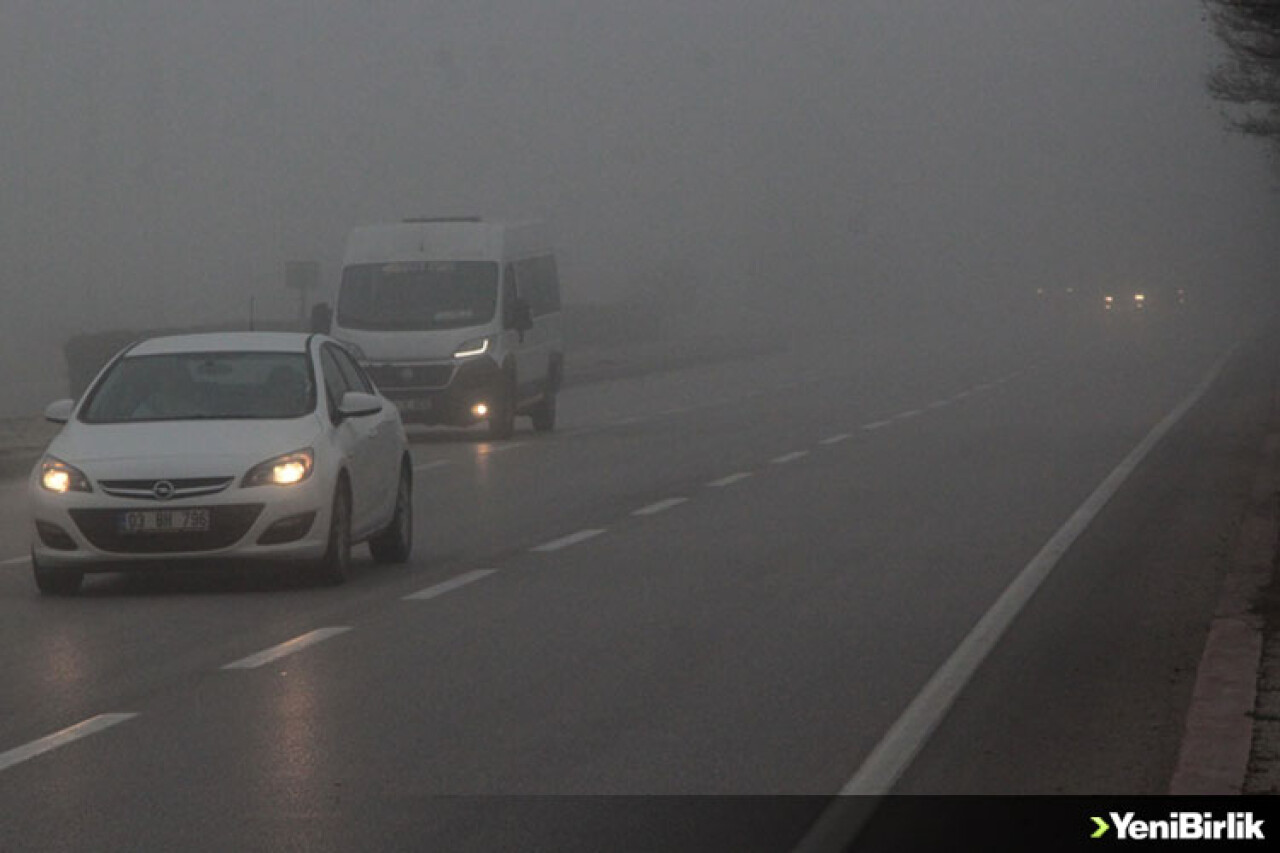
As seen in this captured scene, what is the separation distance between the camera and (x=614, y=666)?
423 inches

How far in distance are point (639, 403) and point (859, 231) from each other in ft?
319

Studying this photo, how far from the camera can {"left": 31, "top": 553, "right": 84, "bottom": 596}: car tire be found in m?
13.7

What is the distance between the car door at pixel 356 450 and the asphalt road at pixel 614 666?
396mm

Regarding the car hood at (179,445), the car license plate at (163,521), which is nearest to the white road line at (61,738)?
the car license plate at (163,521)

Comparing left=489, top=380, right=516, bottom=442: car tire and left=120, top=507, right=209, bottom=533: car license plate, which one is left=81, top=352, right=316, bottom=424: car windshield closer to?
left=120, top=507, right=209, bottom=533: car license plate

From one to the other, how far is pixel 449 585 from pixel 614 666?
11.2ft

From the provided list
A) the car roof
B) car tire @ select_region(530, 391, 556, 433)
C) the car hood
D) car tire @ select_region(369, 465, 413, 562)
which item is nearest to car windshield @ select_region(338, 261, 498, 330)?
car tire @ select_region(530, 391, 556, 433)

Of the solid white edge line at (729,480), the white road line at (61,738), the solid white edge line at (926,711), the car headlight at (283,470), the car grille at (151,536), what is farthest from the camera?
the solid white edge line at (729,480)

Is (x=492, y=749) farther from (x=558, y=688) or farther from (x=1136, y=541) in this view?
(x=1136, y=541)

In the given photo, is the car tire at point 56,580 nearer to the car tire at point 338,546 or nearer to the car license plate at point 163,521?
the car license plate at point 163,521

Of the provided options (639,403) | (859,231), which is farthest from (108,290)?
(639,403)

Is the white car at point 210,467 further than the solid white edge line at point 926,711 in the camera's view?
Yes

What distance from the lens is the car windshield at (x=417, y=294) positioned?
29516 mm

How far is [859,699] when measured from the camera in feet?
32.0
